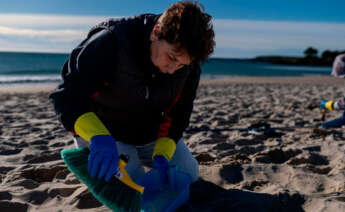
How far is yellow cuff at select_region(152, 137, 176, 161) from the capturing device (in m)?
1.82

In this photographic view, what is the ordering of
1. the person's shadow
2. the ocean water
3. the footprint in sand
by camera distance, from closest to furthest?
the person's shadow, the footprint in sand, the ocean water

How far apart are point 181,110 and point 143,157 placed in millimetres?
442

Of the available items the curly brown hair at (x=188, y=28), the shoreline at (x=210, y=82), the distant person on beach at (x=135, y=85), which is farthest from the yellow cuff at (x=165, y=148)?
the shoreline at (x=210, y=82)

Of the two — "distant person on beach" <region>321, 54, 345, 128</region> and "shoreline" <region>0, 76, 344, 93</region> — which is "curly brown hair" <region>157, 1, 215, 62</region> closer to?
"distant person on beach" <region>321, 54, 345, 128</region>

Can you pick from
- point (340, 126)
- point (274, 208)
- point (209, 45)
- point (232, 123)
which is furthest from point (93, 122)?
point (340, 126)

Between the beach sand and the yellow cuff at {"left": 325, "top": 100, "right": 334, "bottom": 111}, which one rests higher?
the yellow cuff at {"left": 325, "top": 100, "right": 334, "bottom": 111}

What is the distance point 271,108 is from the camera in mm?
5078

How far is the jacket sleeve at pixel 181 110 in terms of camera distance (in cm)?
202

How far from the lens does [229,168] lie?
7.28 feet

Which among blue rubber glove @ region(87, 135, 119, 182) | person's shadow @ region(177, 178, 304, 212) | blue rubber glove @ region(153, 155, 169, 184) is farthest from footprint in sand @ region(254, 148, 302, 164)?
blue rubber glove @ region(87, 135, 119, 182)

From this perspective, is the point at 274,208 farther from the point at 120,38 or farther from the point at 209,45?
the point at 120,38

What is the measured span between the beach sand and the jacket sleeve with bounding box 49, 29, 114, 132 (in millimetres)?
560

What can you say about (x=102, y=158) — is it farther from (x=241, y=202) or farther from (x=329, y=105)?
(x=329, y=105)

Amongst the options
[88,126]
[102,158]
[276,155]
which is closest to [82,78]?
[88,126]
